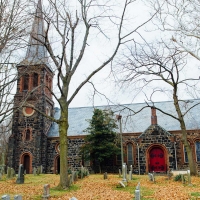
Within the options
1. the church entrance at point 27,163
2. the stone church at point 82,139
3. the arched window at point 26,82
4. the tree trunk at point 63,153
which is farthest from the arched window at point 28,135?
the tree trunk at point 63,153

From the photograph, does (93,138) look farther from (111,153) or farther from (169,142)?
(169,142)

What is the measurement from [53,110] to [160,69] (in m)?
17.6

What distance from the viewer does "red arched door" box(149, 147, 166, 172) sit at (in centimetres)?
2544

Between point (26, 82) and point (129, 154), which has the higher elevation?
point (26, 82)

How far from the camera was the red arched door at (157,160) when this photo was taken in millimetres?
25438

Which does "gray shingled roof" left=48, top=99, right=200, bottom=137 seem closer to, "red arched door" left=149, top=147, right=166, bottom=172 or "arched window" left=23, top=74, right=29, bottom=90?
"red arched door" left=149, top=147, right=166, bottom=172

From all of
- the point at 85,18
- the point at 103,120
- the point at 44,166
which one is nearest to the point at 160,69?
the point at 85,18

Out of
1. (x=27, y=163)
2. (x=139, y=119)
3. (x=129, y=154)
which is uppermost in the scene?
(x=139, y=119)

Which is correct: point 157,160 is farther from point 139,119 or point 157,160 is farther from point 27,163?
point 27,163

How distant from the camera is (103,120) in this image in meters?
25.7

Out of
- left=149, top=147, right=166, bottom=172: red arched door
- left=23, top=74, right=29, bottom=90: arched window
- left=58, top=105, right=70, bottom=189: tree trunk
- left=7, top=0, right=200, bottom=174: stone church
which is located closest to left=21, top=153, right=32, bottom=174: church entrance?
left=7, top=0, right=200, bottom=174: stone church

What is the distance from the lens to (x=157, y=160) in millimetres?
25594

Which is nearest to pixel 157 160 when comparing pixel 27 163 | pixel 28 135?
pixel 27 163

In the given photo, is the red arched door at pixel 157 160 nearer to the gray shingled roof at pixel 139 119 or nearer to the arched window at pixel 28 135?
the gray shingled roof at pixel 139 119
